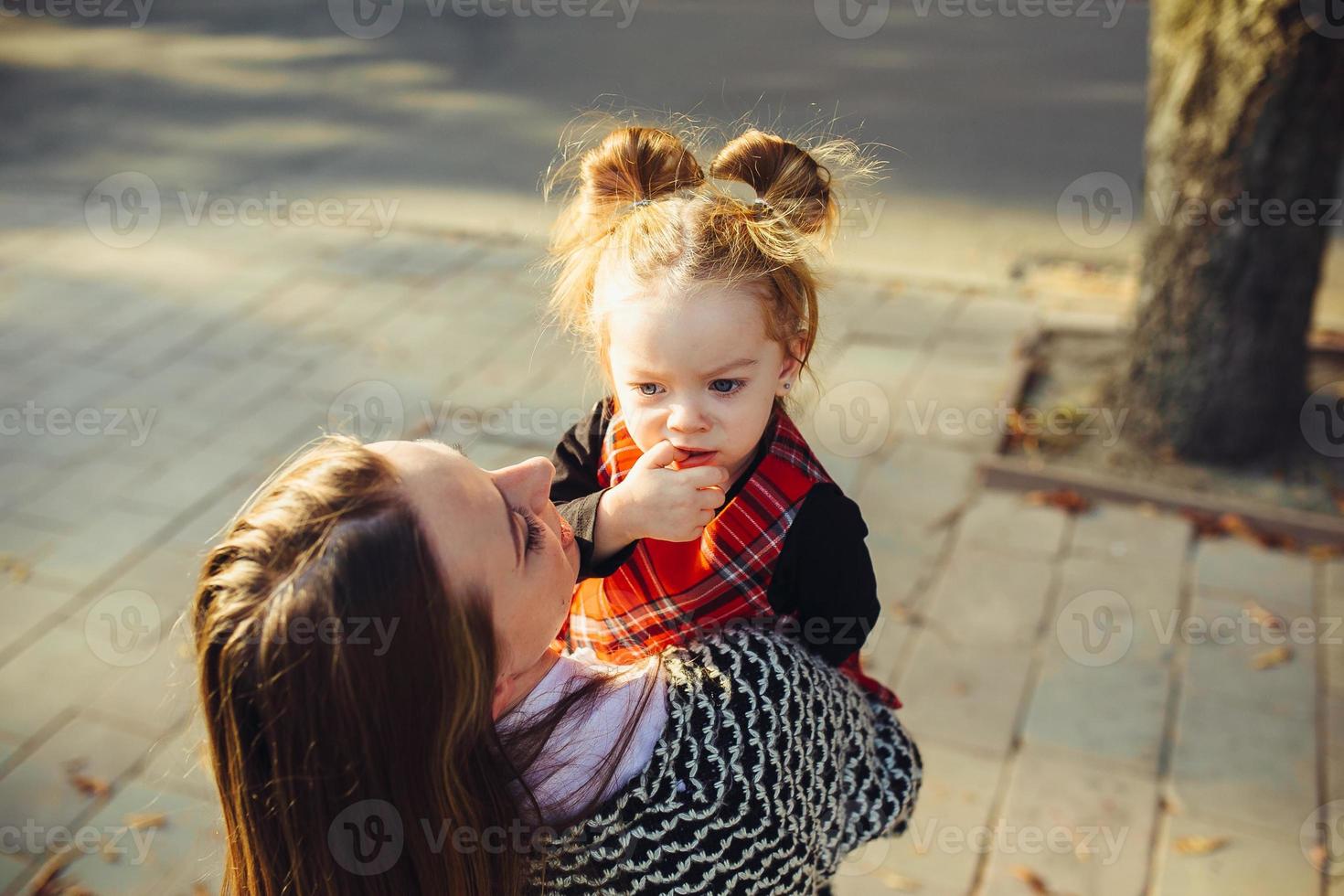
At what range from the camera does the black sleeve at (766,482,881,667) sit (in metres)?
1.58

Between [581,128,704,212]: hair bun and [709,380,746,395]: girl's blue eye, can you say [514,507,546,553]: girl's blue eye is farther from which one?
[581,128,704,212]: hair bun

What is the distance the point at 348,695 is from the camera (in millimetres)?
1152

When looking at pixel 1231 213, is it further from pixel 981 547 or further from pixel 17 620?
pixel 17 620

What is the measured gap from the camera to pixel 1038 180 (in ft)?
22.7

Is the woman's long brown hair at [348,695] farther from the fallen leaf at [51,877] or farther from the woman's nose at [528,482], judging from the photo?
the fallen leaf at [51,877]

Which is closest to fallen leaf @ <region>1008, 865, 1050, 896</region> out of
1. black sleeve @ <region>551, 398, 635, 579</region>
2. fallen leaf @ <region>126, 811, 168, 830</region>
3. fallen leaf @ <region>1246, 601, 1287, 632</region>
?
fallen leaf @ <region>1246, 601, 1287, 632</region>

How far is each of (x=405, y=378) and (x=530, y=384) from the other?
61 cm

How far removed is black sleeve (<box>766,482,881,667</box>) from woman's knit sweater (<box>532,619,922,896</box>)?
9cm

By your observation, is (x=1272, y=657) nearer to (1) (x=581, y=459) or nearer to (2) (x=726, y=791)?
(1) (x=581, y=459)

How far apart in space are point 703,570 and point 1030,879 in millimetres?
1702

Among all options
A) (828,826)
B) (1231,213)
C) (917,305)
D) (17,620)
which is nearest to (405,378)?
(17,620)

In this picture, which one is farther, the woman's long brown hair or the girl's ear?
the girl's ear

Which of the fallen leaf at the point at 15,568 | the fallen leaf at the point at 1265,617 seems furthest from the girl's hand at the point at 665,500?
the fallen leaf at the point at 15,568

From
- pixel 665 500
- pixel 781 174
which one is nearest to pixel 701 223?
pixel 781 174
